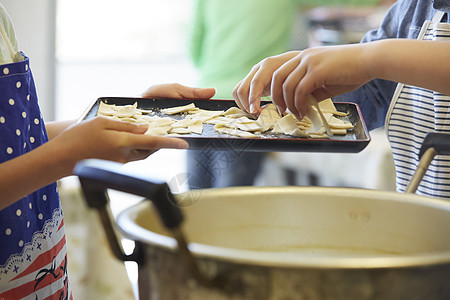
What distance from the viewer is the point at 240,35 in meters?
2.00

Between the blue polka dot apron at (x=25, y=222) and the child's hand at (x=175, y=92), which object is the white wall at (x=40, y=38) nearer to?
the child's hand at (x=175, y=92)

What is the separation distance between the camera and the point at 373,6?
109 inches

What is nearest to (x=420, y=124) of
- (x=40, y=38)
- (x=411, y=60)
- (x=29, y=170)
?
(x=411, y=60)

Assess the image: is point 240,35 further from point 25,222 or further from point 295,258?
point 295,258

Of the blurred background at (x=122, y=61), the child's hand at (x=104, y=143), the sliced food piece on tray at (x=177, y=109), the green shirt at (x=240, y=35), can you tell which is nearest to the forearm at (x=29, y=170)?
the child's hand at (x=104, y=143)

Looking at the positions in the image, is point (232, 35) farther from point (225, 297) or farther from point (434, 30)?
point (225, 297)

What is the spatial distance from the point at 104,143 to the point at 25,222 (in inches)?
8.4

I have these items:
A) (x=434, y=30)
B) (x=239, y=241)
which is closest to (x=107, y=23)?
(x=434, y=30)

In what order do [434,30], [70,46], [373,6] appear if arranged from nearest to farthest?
[434,30]
[373,6]
[70,46]

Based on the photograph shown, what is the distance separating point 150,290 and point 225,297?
73 mm

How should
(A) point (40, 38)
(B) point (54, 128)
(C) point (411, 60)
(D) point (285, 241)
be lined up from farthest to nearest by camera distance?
1. (A) point (40, 38)
2. (B) point (54, 128)
3. (C) point (411, 60)
4. (D) point (285, 241)

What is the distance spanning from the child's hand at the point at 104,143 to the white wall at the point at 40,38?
7.65ft

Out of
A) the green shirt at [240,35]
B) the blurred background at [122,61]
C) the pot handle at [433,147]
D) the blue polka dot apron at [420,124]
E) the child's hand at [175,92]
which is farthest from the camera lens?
the green shirt at [240,35]

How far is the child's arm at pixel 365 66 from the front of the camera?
721 mm
